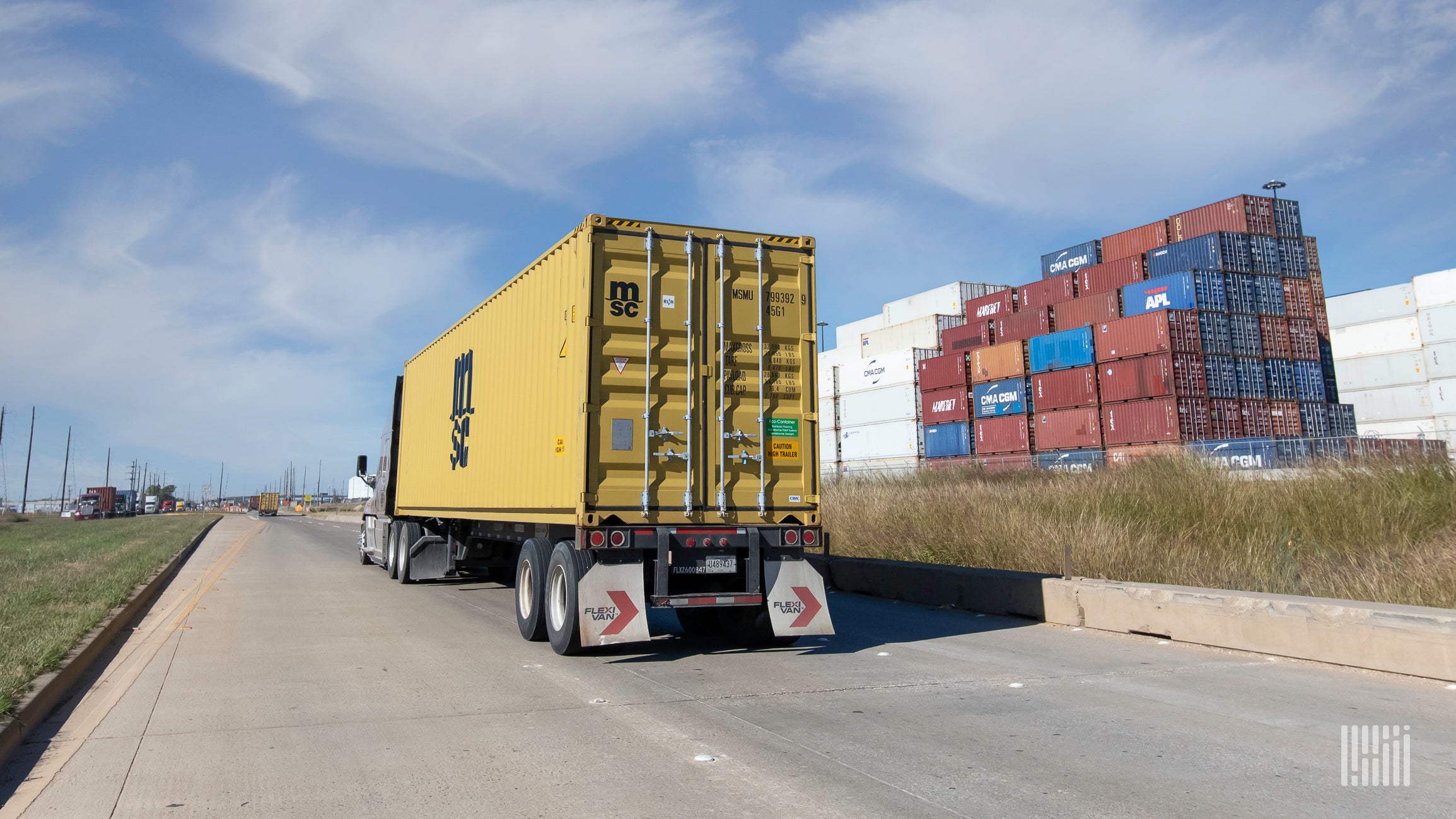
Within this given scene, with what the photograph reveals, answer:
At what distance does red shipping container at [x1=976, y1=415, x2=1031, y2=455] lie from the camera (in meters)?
34.5

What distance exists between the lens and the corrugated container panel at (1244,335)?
31969mm

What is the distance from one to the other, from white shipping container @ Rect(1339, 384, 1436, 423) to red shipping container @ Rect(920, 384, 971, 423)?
1591cm

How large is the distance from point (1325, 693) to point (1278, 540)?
507 cm

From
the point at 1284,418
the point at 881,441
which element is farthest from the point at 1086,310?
the point at 881,441

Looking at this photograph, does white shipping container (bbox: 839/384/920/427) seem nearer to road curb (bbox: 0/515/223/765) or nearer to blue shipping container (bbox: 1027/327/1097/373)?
blue shipping container (bbox: 1027/327/1097/373)

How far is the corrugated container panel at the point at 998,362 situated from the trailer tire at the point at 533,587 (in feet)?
97.8

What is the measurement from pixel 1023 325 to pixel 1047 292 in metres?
3.45

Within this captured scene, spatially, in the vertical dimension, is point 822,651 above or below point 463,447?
below

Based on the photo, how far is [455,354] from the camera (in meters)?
12.8

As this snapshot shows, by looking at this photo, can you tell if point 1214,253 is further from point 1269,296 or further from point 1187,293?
point 1187,293

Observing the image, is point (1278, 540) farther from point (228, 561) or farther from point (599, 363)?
point (228, 561)

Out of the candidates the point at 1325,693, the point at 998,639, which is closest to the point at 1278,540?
the point at 998,639

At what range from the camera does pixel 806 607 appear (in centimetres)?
833

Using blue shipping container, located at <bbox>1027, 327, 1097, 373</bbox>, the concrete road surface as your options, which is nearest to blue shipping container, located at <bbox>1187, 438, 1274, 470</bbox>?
the concrete road surface
